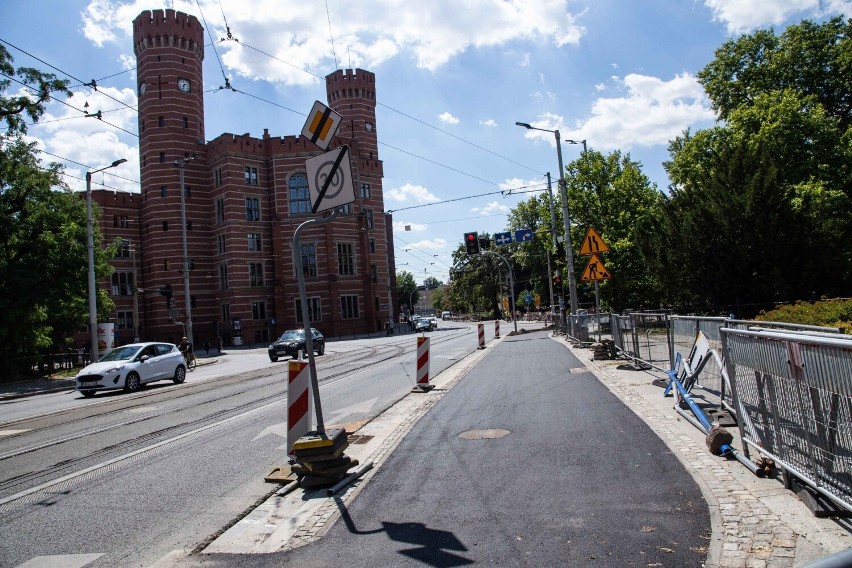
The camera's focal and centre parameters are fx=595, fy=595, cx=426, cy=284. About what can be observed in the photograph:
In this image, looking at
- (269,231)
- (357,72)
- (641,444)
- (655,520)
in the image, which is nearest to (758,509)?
(655,520)

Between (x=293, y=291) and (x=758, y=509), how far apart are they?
53.7 m

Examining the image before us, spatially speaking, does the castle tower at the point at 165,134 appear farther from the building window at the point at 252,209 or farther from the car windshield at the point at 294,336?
the car windshield at the point at 294,336

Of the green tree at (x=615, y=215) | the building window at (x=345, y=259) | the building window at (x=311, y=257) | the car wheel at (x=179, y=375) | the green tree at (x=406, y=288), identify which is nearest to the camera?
the car wheel at (x=179, y=375)

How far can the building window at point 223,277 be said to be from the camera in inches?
2183

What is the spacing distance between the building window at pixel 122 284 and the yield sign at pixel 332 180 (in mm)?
57859

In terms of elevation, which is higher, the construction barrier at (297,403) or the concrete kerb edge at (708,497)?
the construction barrier at (297,403)

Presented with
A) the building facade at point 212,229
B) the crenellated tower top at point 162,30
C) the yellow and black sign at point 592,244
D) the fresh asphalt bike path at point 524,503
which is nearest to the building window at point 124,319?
the building facade at point 212,229

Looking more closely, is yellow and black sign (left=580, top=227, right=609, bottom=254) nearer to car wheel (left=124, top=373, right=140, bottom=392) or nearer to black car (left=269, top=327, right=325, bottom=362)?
car wheel (left=124, top=373, right=140, bottom=392)

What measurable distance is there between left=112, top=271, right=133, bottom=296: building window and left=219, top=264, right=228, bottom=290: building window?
920cm

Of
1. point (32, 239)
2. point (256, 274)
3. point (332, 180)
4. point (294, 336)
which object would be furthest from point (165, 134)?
point (332, 180)

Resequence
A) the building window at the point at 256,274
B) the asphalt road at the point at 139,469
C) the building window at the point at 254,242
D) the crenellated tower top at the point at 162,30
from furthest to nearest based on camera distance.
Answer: the building window at the point at 254,242
the building window at the point at 256,274
the crenellated tower top at the point at 162,30
the asphalt road at the point at 139,469

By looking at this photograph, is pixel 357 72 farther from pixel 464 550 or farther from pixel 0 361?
pixel 464 550

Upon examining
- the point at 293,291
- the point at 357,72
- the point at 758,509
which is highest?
the point at 357,72

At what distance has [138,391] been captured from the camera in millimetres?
18531
